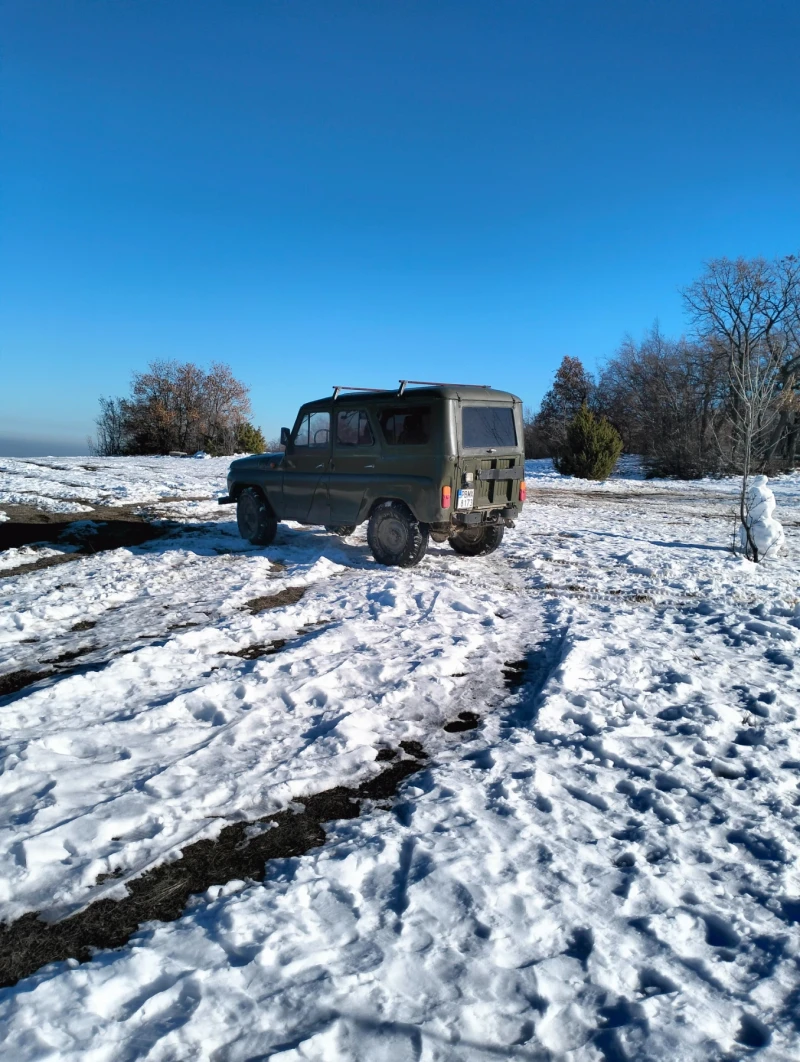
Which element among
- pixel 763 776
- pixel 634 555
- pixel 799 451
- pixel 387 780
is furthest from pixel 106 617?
pixel 799 451

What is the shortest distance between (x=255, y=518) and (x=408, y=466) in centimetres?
337

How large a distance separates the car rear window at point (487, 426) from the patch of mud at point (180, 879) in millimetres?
5158

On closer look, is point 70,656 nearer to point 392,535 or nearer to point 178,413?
point 392,535

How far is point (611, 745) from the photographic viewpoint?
4.02 m

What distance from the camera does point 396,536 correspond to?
28.7ft

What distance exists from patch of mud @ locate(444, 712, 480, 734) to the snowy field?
65mm

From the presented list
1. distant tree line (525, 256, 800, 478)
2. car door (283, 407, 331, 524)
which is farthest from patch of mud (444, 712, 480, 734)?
distant tree line (525, 256, 800, 478)

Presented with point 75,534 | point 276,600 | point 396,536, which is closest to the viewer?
point 276,600

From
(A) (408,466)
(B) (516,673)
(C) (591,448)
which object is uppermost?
(C) (591,448)

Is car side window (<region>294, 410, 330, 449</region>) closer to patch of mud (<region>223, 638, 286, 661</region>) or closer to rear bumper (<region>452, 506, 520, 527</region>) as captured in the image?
rear bumper (<region>452, 506, 520, 527</region>)

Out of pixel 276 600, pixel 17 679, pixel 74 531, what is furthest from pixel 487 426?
pixel 74 531

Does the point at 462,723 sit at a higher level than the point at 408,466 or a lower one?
lower

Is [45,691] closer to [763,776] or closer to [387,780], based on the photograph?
[387,780]

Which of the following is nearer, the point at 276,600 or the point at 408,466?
the point at 276,600
